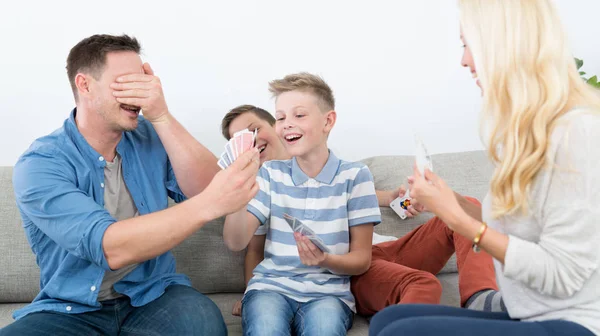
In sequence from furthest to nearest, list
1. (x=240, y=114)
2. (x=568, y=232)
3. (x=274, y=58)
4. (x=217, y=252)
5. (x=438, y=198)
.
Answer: (x=274, y=58)
(x=240, y=114)
(x=217, y=252)
(x=438, y=198)
(x=568, y=232)

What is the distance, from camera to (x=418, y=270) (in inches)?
94.4

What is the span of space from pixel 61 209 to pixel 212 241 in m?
0.84

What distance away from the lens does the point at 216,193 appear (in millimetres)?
1923

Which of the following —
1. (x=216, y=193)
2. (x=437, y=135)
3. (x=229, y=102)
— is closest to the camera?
(x=216, y=193)

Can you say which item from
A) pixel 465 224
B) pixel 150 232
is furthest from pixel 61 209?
pixel 465 224

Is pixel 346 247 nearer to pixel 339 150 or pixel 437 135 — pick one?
pixel 339 150

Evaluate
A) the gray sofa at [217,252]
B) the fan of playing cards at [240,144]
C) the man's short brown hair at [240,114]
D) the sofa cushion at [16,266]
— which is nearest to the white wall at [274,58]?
the man's short brown hair at [240,114]

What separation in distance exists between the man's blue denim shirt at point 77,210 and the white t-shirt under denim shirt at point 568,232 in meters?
1.20

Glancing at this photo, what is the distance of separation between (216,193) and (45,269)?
71 centimetres

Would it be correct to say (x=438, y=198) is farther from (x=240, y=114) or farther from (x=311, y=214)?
(x=240, y=114)

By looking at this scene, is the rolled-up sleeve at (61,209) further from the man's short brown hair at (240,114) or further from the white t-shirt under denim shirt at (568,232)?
the white t-shirt under denim shirt at (568,232)

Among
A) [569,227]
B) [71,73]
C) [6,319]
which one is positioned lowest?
[6,319]

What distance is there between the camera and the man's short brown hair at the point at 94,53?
88.9 inches

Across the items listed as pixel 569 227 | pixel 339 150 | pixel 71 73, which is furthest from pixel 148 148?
pixel 569 227
